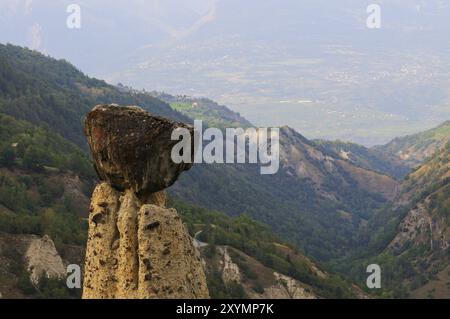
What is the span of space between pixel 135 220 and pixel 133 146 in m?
1.92

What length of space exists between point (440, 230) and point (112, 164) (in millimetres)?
158044

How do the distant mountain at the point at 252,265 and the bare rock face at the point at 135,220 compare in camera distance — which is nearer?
the bare rock face at the point at 135,220

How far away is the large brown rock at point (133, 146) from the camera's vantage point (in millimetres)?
17781

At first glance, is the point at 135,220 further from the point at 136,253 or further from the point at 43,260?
the point at 43,260

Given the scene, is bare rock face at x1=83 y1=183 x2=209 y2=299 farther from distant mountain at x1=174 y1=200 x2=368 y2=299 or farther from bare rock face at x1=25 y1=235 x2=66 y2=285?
distant mountain at x1=174 y1=200 x2=368 y2=299

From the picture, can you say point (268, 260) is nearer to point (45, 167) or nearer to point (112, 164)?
point (45, 167)

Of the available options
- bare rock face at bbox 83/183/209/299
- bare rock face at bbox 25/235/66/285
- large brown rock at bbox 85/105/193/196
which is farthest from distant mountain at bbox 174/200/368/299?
large brown rock at bbox 85/105/193/196

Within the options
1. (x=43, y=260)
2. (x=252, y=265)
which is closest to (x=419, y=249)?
(x=252, y=265)

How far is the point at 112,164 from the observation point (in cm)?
1812

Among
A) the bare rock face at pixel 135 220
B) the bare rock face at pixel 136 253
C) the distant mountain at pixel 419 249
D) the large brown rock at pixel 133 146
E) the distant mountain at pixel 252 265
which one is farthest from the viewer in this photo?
the distant mountain at pixel 419 249

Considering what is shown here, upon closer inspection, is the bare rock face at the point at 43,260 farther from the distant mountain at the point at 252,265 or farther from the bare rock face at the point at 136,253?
the bare rock face at the point at 136,253

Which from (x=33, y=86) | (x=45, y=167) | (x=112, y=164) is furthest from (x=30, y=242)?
(x=33, y=86)

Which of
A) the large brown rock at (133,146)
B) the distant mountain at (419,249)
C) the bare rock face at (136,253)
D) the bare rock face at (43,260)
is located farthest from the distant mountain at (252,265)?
the large brown rock at (133,146)

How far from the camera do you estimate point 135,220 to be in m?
17.9
